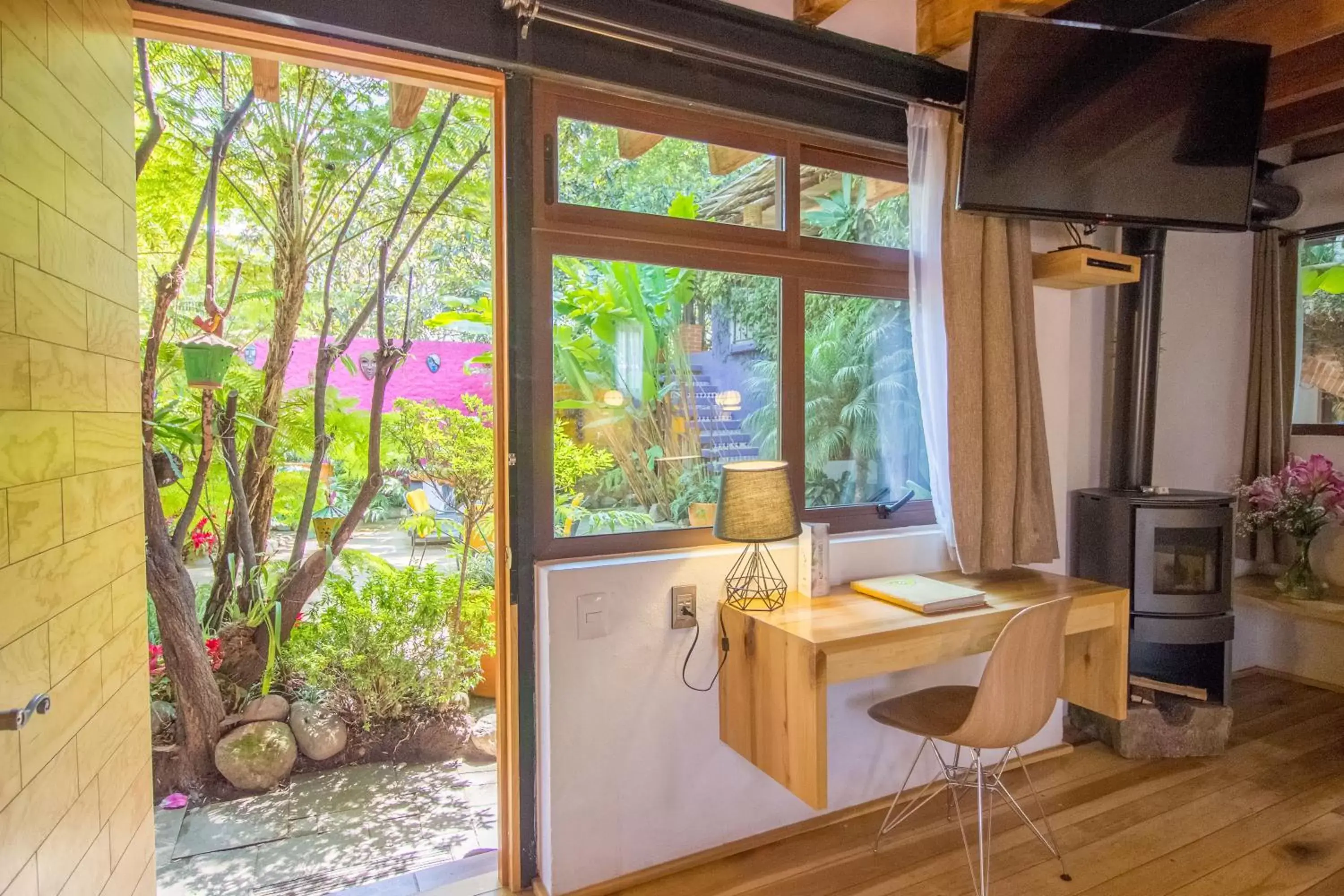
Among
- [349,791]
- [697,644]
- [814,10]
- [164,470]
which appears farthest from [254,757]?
[814,10]

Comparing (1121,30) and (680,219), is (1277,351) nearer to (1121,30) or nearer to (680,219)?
(1121,30)

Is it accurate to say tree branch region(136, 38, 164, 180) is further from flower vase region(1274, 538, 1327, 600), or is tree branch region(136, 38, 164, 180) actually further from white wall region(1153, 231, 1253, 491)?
flower vase region(1274, 538, 1327, 600)

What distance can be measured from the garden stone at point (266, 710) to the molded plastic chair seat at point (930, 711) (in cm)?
231

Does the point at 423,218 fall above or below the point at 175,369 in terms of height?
above

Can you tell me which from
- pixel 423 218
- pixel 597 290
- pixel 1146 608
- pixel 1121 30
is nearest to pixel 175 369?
pixel 423 218

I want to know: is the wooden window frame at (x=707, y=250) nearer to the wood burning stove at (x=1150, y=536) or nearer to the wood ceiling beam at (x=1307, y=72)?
the wood burning stove at (x=1150, y=536)

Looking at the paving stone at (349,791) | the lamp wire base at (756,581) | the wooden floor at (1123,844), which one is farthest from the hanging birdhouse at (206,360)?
the wooden floor at (1123,844)

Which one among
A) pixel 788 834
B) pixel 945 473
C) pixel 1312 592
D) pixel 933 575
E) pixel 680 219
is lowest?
pixel 788 834

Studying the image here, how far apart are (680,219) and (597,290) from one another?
327mm

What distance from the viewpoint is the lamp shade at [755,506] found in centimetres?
200

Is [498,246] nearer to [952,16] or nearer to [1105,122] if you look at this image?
[952,16]

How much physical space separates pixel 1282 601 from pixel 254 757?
4.43 m

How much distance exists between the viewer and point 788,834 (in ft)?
7.75

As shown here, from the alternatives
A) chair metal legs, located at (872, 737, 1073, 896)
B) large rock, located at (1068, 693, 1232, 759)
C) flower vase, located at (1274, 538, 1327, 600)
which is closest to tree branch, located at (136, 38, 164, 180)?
chair metal legs, located at (872, 737, 1073, 896)
